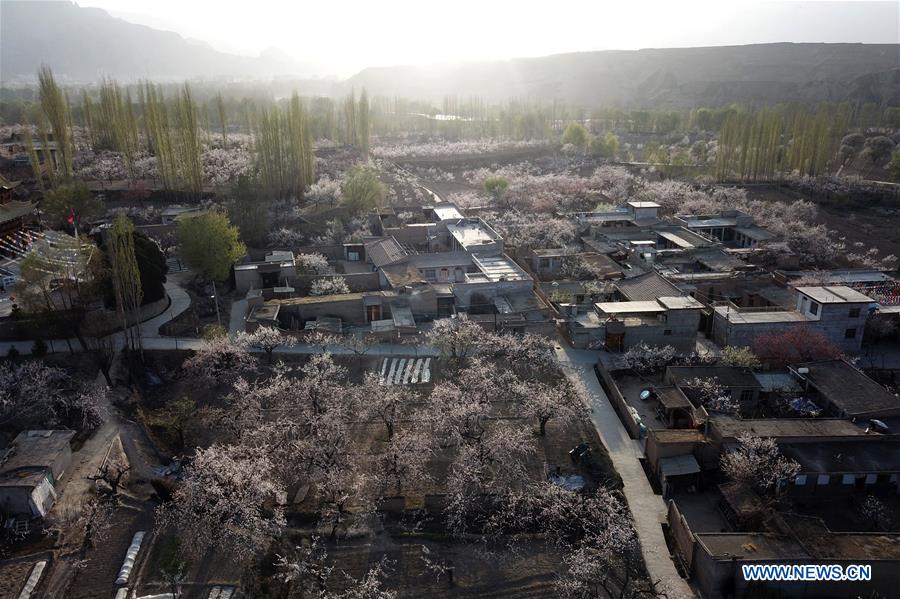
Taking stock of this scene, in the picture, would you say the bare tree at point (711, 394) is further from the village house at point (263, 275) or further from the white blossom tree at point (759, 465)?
the village house at point (263, 275)

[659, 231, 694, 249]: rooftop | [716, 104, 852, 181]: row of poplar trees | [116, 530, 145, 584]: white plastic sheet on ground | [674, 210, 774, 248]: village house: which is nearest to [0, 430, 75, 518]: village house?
[116, 530, 145, 584]: white plastic sheet on ground

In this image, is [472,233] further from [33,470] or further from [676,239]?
[33,470]

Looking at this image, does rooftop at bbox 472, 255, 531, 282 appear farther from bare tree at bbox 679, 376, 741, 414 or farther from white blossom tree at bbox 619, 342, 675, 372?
bare tree at bbox 679, 376, 741, 414

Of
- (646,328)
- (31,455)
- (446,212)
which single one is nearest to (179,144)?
(446,212)

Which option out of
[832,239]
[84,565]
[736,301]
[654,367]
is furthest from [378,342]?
[832,239]

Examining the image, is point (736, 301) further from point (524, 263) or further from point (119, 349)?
point (119, 349)
